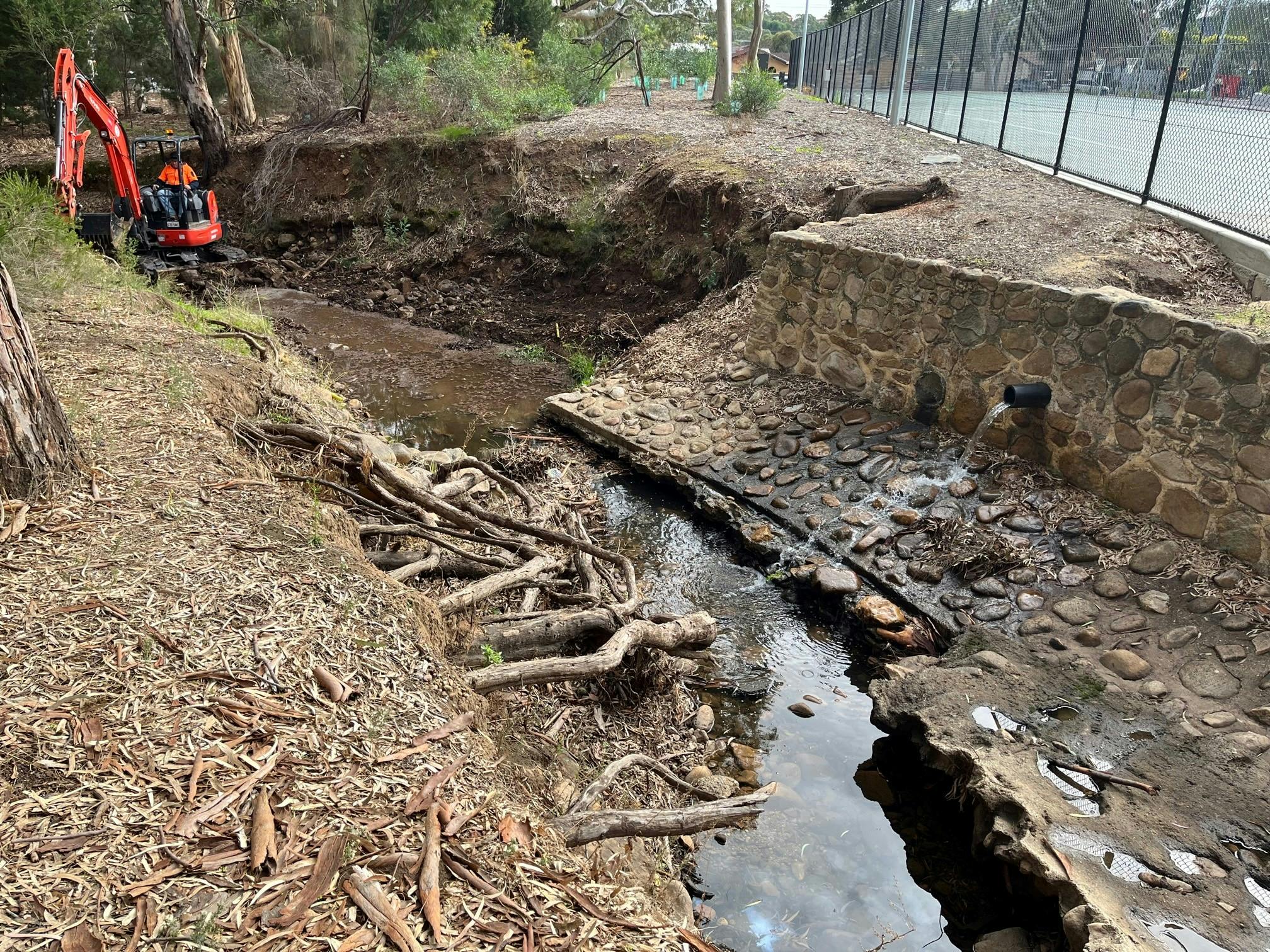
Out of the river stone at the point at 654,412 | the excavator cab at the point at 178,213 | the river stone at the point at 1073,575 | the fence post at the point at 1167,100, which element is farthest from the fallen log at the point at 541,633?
the excavator cab at the point at 178,213

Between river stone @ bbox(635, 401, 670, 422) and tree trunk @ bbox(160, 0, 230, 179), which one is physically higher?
tree trunk @ bbox(160, 0, 230, 179)

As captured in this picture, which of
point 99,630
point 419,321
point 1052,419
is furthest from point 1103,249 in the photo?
point 419,321

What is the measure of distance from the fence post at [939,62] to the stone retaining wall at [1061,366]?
28.7 feet

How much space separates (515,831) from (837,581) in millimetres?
4521

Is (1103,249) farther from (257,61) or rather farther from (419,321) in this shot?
(257,61)

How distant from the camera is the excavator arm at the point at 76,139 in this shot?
1079 centimetres

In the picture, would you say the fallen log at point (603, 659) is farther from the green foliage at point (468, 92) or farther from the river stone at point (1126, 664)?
the green foliage at point (468, 92)

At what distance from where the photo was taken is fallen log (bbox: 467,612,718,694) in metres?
→ 3.69

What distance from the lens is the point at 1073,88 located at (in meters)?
10.9

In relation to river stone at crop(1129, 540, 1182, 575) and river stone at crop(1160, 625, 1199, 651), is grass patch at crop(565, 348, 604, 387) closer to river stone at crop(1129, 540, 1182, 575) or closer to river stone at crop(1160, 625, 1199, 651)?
river stone at crop(1129, 540, 1182, 575)

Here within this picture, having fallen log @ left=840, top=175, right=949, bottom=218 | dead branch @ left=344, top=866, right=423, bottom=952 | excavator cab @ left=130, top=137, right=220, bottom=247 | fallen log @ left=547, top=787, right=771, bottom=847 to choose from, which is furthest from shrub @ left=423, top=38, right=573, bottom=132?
dead branch @ left=344, top=866, right=423, bottom=952

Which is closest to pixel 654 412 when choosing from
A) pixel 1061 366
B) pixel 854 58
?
pixel 1061 366

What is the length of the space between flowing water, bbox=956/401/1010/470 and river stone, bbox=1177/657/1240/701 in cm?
243

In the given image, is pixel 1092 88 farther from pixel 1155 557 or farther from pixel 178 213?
pixel 178 213
